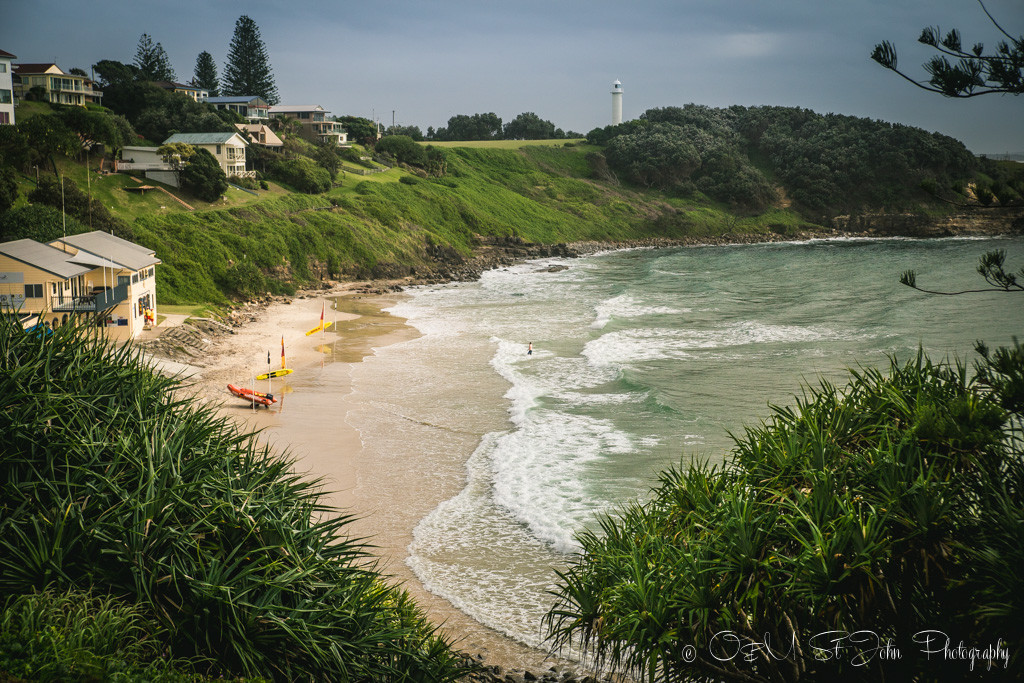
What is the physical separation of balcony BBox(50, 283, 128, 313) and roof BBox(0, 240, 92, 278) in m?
0.96

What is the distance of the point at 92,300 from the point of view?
28266 millimetres

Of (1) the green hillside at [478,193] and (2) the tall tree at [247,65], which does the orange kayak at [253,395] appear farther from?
(2) the tall tree at [247,65]

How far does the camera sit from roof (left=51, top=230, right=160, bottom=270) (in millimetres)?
30250

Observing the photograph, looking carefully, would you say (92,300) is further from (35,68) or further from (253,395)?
(35,68)

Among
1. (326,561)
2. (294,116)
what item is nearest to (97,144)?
(294,116)

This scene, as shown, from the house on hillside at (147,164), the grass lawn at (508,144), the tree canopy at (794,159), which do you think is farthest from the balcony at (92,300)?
the tree canopy at (794,159)

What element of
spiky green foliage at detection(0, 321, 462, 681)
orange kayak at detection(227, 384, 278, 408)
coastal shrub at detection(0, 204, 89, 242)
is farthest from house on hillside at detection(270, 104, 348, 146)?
spiky green foliage at detection(0, 321, 462, 681)

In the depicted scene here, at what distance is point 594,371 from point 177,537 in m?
24.0

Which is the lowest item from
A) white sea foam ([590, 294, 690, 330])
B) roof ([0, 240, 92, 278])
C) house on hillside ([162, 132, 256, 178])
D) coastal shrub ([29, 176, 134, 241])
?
white sea foam ([590, 294, 690, 330])

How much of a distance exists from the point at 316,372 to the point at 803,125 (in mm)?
108698

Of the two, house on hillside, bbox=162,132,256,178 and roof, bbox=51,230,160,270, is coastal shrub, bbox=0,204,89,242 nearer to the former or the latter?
roof, bbox=51,230,160,270

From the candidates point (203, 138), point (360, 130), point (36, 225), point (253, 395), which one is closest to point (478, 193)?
point (360, 130)

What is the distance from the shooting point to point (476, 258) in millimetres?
70812

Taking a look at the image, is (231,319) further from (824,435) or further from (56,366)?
(824,435)
